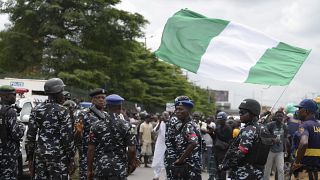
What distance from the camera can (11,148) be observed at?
26.0ft

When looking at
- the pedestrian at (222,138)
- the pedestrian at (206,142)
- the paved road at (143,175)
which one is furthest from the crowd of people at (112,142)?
the paved road at (143,175)

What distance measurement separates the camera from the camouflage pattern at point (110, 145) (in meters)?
7.11

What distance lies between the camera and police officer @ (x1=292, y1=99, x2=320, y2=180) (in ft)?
26.8

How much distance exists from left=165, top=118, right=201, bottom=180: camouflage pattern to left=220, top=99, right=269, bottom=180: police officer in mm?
1390

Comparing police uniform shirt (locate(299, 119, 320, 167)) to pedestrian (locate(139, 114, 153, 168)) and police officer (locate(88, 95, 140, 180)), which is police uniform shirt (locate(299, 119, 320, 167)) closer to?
police officer (locate(88, 95, 140, 180))

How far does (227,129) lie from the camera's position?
42.1ft

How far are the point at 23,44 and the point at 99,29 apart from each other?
559 cm

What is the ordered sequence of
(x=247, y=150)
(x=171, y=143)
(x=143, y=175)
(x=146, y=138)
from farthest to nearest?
(x=146, y=138), (x=143, y=175), (x=171, y=143), (x=247, y=150)

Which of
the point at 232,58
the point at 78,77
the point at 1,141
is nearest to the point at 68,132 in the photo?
the point at 1,141

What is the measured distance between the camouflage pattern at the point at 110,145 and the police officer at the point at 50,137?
42cm

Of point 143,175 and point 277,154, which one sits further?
point 143,175

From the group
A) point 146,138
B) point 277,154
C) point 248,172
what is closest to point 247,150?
point 248,172

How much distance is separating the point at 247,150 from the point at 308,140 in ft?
6.68

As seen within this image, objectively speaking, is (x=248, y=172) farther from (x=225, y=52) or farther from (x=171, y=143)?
(x=225, y=52)
